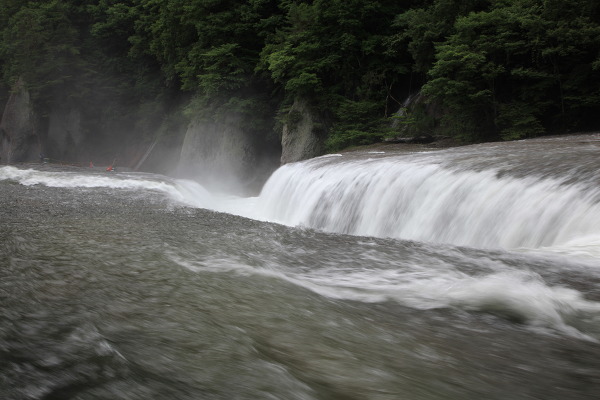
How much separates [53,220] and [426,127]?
11719 mm

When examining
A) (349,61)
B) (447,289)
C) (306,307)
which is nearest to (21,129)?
(349,61)

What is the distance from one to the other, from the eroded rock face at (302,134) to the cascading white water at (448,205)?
7384mm

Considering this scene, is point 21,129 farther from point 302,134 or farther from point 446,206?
point 446,206

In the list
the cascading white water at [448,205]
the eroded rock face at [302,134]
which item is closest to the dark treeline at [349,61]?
the eroded rock face at [302,134]

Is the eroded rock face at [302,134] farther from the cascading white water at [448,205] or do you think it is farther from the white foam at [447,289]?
the white foam at [447,289]

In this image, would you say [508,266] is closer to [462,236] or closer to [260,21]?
[462,236]

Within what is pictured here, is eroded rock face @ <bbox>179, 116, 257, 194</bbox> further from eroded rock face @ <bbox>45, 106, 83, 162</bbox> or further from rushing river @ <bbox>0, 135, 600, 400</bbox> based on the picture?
eroded rock face @ <bbox>45, 106, 83, 162</bbox>

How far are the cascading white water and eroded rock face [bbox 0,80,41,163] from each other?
98.1 feet

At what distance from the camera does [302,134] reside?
17.3m

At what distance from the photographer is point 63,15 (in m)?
30.2

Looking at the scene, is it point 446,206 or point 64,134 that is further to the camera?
point 64,134

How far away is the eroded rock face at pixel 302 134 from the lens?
17109 mm

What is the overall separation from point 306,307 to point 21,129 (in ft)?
119

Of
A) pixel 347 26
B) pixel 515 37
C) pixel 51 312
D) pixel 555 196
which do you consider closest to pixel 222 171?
pixel 347 26
